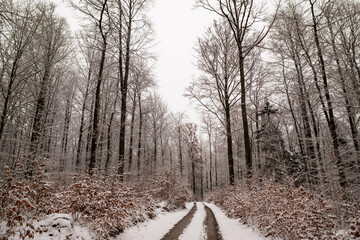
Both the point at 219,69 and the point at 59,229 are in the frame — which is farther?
the point at 219,69

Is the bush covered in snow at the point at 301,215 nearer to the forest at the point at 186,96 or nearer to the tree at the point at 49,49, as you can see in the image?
the forest at the point at 186,96

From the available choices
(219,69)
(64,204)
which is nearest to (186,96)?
(219,69)

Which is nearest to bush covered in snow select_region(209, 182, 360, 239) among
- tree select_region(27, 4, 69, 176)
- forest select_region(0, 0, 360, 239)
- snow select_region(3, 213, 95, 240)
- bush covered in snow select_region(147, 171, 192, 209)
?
forest select_region(0, 0, 360, 239)

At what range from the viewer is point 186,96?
14.8 m

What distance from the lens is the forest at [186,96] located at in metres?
4.35

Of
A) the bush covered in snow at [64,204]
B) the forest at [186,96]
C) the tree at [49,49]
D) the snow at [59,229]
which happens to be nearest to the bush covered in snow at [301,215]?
the forest at [186,96]

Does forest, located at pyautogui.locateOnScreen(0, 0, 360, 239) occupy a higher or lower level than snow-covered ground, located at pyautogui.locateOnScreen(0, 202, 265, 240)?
higher

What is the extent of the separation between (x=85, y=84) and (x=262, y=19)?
14.4 meters

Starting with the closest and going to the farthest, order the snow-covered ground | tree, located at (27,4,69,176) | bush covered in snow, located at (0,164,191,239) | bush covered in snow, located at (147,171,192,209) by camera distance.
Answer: bush covered in snow, located at (0,164,191,239), the snow-covered ground, tree, located at (27,4,69,176), bush covered in snow, located at (147,171,192,209)

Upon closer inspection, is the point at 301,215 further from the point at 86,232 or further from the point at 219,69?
the point at 219,69

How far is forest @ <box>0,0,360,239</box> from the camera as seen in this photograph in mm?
4348

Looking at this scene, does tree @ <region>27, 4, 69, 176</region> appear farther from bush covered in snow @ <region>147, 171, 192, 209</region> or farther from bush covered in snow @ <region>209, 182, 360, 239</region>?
bush covered in snow @ <region>209, 182, 360, 239</region>

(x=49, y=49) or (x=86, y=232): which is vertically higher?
(x=49, y=49)

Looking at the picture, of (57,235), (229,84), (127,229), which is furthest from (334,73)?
(57,235)
